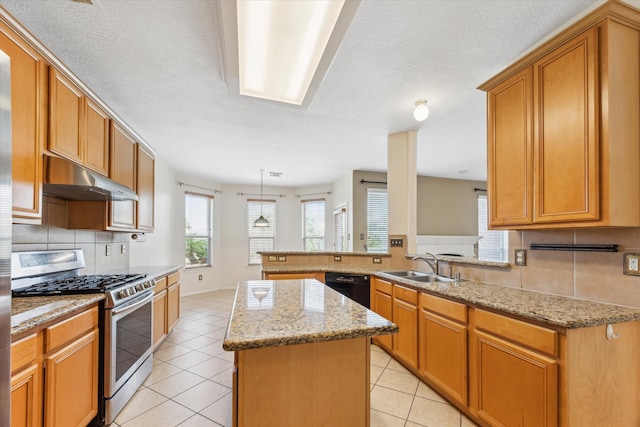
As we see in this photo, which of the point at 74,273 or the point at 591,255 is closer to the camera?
the point at 591,255

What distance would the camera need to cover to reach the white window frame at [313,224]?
6.82 m

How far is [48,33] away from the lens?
179 centimetres

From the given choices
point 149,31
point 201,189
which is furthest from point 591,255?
point 201,189

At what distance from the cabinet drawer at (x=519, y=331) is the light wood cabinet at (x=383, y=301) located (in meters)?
1.11

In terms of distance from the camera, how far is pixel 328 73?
7.47 feet

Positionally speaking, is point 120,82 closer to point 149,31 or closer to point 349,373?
point 149,31

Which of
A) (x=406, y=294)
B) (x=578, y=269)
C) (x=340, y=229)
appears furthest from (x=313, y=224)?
(x=578, y=269)

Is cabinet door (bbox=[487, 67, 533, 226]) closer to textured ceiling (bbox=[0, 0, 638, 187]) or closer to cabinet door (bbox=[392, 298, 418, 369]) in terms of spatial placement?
textured ceiling (bbox=[0, 0, 638, 187])

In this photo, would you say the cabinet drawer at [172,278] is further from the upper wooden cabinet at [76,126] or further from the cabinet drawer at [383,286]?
the cabinet drawer at [383,286]

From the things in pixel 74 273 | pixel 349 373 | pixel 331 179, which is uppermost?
pixel 331 179

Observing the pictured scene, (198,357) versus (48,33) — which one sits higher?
(48,33)

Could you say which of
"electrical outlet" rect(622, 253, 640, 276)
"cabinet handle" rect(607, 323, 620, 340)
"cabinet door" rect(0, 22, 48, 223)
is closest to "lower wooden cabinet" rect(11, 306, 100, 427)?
"cabinet door" rect(0, 22, 48, 223)

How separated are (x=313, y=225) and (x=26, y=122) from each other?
560cm

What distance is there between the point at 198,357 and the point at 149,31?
9.68 ft
